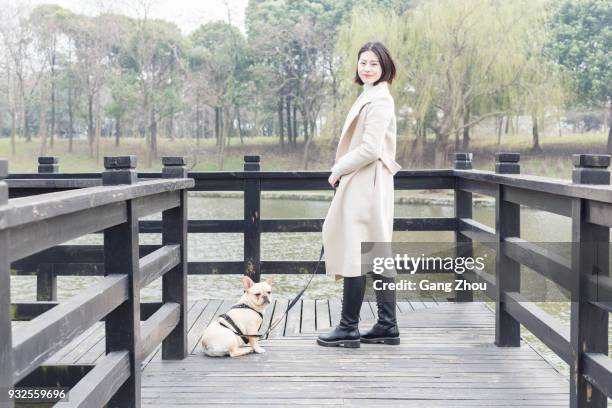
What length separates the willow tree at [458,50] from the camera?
2308cm

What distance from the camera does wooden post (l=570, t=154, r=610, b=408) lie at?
2486 millimetres

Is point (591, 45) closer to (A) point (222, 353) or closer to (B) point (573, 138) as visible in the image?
(B) point (573, 138)

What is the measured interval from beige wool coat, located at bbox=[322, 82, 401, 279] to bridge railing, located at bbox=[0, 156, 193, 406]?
0.72 meters

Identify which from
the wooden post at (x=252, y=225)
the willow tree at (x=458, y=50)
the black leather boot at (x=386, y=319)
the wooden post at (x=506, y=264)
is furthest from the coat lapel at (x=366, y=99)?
the willow tree at (x=458, y=50)

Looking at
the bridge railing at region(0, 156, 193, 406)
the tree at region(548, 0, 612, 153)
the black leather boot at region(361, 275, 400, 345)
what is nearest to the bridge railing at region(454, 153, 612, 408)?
the black leather boot at region(361, 275, 400, 345)

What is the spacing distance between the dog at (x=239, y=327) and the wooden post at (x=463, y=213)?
5.89 ft

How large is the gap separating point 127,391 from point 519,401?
144cm

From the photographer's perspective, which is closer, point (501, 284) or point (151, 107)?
point (501, 284)

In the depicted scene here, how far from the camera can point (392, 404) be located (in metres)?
2.90

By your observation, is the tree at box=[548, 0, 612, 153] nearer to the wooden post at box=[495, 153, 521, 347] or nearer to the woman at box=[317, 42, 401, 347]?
the wooden post at box=[495, 153, 521, 347]

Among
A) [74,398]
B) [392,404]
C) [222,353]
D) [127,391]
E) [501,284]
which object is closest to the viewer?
[74,398]

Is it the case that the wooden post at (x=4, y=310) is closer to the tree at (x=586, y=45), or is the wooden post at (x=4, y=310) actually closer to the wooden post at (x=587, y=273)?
the wooden post at (x=587, y=273)

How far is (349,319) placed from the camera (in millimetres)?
3742

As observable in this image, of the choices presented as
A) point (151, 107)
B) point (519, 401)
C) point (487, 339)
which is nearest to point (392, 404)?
point (519, 401)
